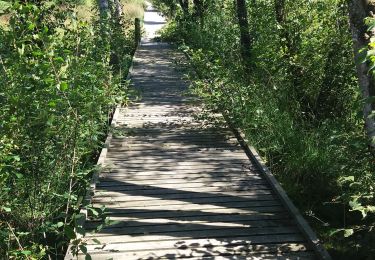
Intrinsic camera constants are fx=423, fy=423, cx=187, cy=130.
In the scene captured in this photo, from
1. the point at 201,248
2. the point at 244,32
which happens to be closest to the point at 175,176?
the point at 201,248

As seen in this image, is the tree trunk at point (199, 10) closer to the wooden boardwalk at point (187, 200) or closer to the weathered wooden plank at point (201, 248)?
the wooden boardwalk at point (187, 200)

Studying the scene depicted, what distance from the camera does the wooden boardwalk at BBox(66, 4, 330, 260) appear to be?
13.3ft

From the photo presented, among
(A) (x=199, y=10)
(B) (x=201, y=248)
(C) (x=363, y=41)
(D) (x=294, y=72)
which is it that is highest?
(A) (x=199, y=10)

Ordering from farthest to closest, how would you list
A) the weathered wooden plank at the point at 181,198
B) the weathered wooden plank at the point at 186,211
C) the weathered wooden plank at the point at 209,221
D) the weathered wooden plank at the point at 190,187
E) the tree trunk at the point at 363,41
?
the weathered wooden plank at the point at 190,187, the weathered wooden plank at the point at 181,198, the weathered wooden plank at the point at 186,211, the weathered wooden plank at the point at 209,221, the tree trunk at the point at 363,41

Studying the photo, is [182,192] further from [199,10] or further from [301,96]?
[199,10]

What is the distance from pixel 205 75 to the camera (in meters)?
9.05

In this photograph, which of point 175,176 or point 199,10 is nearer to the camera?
point 175,176

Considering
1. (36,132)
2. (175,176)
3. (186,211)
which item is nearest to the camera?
(36,132)

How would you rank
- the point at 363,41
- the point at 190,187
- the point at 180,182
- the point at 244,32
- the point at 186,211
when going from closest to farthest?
the point at 363,41, the point at 186,211, the point at 190,187, the point at 180,182, the point at 244,32

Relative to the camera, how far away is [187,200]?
4980 millimetres

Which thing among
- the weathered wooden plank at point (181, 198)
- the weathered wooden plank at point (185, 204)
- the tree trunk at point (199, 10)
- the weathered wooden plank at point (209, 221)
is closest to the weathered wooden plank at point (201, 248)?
the weathered wooden plank at point (209, 221)

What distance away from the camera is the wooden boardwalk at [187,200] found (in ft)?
13.3

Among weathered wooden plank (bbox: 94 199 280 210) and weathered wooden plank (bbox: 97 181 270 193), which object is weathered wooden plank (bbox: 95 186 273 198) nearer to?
Result: weathered wooden plank (bbox: 97 181 270 193)

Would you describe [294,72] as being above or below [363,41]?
below
